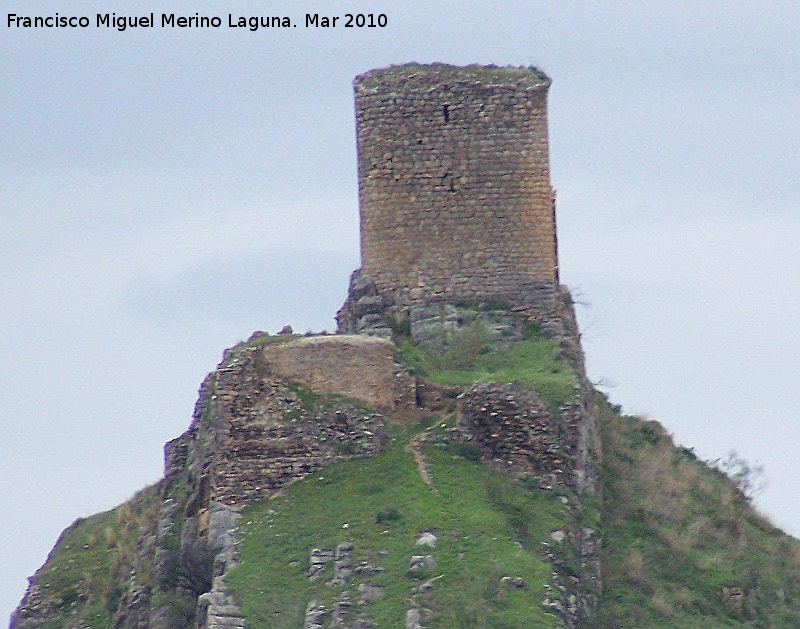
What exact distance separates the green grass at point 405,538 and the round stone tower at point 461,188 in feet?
16.7

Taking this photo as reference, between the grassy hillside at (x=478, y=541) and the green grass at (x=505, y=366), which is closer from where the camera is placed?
the grassy hillside at (x=478, y=541)

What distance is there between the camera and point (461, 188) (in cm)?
5206

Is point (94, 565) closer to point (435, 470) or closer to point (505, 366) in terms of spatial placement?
point (505, 366)

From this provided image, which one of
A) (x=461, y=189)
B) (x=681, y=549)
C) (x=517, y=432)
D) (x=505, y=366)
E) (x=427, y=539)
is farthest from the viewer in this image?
(x=461, y=189)

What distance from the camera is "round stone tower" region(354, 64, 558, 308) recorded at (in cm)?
5206

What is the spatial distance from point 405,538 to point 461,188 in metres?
8.36

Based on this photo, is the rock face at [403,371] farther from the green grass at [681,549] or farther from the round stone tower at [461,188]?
the green grass at [681,549]

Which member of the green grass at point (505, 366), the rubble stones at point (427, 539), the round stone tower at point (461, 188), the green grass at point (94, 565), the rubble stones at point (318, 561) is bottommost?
the rubble stones at point (318, 561)

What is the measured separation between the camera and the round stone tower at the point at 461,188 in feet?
171

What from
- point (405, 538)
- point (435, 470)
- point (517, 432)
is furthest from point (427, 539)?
point (517, 432)

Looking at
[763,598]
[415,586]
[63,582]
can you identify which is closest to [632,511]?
[763,598]

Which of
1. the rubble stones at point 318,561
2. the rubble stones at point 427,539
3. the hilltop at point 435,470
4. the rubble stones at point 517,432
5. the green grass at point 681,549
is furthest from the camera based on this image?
the rubble stones at point 517,432

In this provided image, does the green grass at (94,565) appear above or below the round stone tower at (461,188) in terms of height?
below

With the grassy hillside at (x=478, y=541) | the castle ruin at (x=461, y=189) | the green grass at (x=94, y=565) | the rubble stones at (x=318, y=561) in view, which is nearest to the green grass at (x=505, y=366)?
the grassy hillside at (x=478, y=541)
